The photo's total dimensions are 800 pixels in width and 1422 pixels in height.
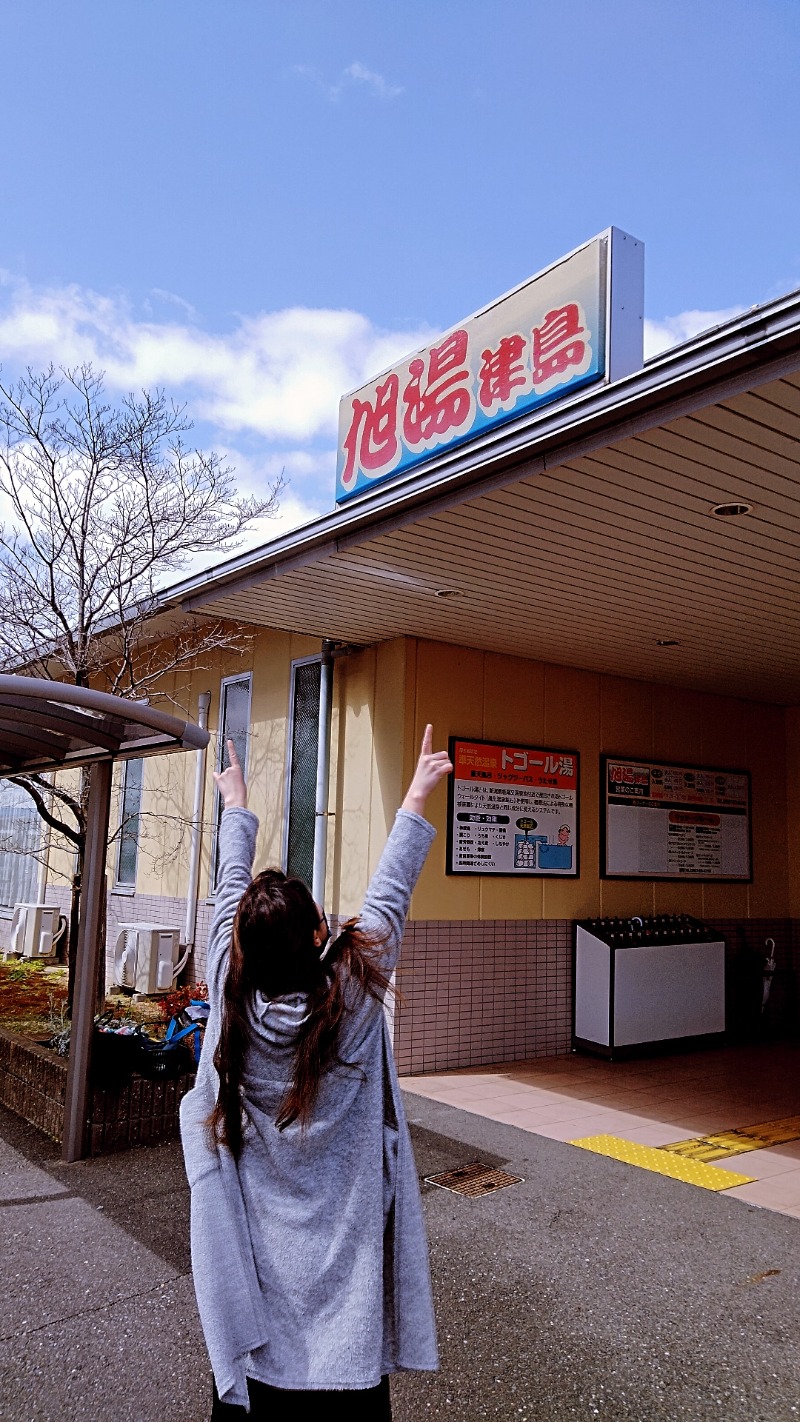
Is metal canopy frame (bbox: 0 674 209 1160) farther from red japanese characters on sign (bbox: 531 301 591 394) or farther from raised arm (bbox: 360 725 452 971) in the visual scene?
red japanese characters on sign (bbox: 531 301 591 394)

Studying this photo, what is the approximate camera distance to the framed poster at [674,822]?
29.6 feet

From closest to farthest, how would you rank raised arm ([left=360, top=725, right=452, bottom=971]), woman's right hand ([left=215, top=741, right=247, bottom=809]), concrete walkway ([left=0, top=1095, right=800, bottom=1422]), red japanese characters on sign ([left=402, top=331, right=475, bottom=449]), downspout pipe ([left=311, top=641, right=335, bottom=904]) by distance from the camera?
raised arm ([left=360, top=725, right=452, bottom=971]), woman's right hand ([left=215, top=741, right=247, bottom=809]), concrete walkway ([left=0, top=1095, right=800, bottom=1422]), red japanese characters on sign ([left=402, top=331, right=475, bottom=449]), downspout pipe ([left=311, top=641, right=335, bottom=904])

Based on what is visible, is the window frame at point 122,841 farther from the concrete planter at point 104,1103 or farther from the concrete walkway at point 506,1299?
the concrete walkway at point 506,1299

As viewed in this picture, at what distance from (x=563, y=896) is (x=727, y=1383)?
5345 mm

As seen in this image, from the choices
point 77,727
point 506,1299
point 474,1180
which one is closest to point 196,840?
point 77,727

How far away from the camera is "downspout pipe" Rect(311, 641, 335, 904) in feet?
26.9

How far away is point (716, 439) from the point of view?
13.9 feet

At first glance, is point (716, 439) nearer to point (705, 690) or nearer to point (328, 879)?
point (328, 879)

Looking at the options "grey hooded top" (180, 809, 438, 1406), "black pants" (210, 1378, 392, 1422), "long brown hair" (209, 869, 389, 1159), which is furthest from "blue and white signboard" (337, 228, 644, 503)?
"black pants" (210, 1378, 392, 1422)

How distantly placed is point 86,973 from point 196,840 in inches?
194

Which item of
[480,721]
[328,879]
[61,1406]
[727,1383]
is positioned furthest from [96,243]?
[727,1383]

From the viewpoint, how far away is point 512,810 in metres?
8.21

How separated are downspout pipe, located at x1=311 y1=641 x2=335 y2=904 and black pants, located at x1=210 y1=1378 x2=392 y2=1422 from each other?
6330 mm

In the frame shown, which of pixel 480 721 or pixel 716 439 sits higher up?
pixel 716 439
